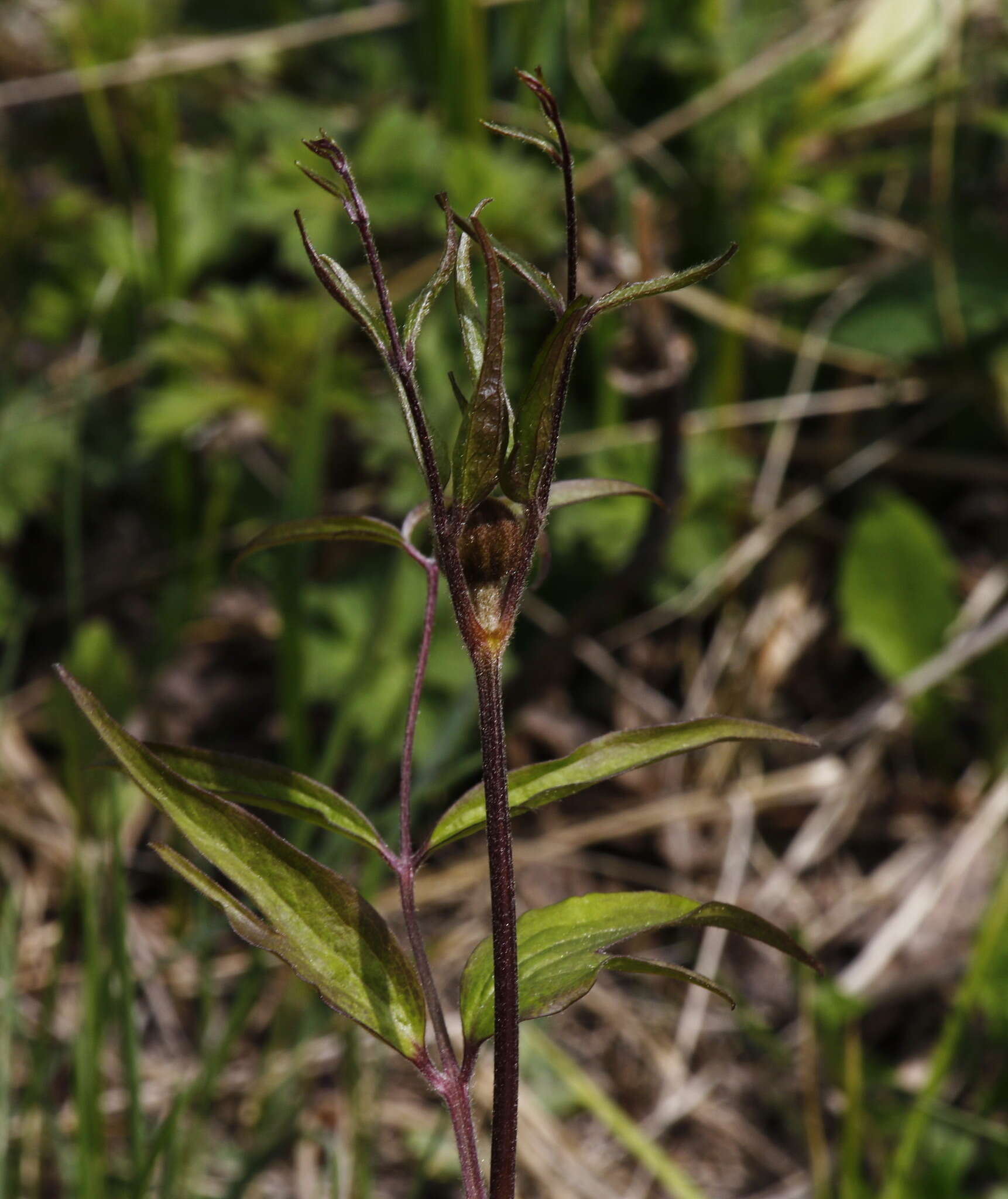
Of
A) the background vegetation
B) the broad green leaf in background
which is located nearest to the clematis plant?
the background vegetation

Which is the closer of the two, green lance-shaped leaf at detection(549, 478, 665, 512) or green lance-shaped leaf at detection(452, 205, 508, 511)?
green lance-shaped leaf at detection(452, 205, 508, 511)

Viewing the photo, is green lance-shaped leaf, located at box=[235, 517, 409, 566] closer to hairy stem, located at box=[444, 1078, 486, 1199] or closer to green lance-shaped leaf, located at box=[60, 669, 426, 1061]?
green lance-shaped leaf, located at box=[60, 669, 426, 1061]

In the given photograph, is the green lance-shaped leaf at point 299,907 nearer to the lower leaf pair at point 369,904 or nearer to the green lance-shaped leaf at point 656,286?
the lower leaf pair at point 369,904

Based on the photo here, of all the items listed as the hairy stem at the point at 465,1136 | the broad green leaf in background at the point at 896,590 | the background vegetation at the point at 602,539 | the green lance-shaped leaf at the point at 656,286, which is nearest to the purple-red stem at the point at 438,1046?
the hairy stem at the point at 465,1136

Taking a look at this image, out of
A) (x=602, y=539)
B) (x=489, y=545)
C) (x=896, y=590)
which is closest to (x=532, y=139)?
(x=489, y=545)

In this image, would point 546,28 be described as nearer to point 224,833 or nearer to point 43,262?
point 43,262

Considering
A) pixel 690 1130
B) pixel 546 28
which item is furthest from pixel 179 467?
pixel 690 1130
